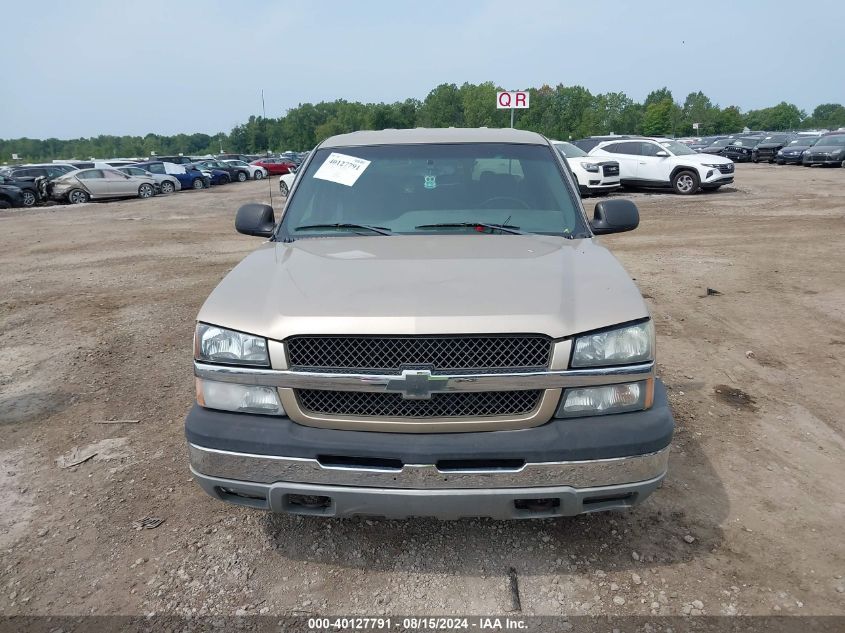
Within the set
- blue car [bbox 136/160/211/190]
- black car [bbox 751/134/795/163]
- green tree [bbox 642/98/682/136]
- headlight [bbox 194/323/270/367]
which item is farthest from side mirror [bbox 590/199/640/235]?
green tree [bbox 642/98/682/136]

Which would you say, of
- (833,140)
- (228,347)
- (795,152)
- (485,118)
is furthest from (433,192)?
(485,118)

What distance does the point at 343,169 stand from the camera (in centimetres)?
393

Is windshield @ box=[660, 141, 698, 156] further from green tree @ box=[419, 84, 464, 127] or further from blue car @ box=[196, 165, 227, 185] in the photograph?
green tree @ box=[419, 84, 464, 127]

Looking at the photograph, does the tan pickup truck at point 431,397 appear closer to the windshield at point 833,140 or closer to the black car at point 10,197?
the black car at point 10,197

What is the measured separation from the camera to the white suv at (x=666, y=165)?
755 inches

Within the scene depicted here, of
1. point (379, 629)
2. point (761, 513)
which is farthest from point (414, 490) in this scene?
point (761, 513)

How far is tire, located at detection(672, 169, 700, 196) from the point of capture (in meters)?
19.3

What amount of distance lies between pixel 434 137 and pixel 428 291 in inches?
75.0

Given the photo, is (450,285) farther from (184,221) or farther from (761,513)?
(184,221)

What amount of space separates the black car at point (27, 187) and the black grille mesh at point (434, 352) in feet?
87.1

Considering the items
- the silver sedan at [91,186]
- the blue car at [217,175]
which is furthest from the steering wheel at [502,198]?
the blue car at [217,175]

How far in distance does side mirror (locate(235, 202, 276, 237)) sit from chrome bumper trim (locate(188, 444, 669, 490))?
1824 millimetres

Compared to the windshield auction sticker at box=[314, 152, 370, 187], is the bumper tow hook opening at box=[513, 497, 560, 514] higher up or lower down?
lower down

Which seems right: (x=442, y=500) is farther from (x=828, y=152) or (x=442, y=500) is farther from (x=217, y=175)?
(x=217, y=175)
